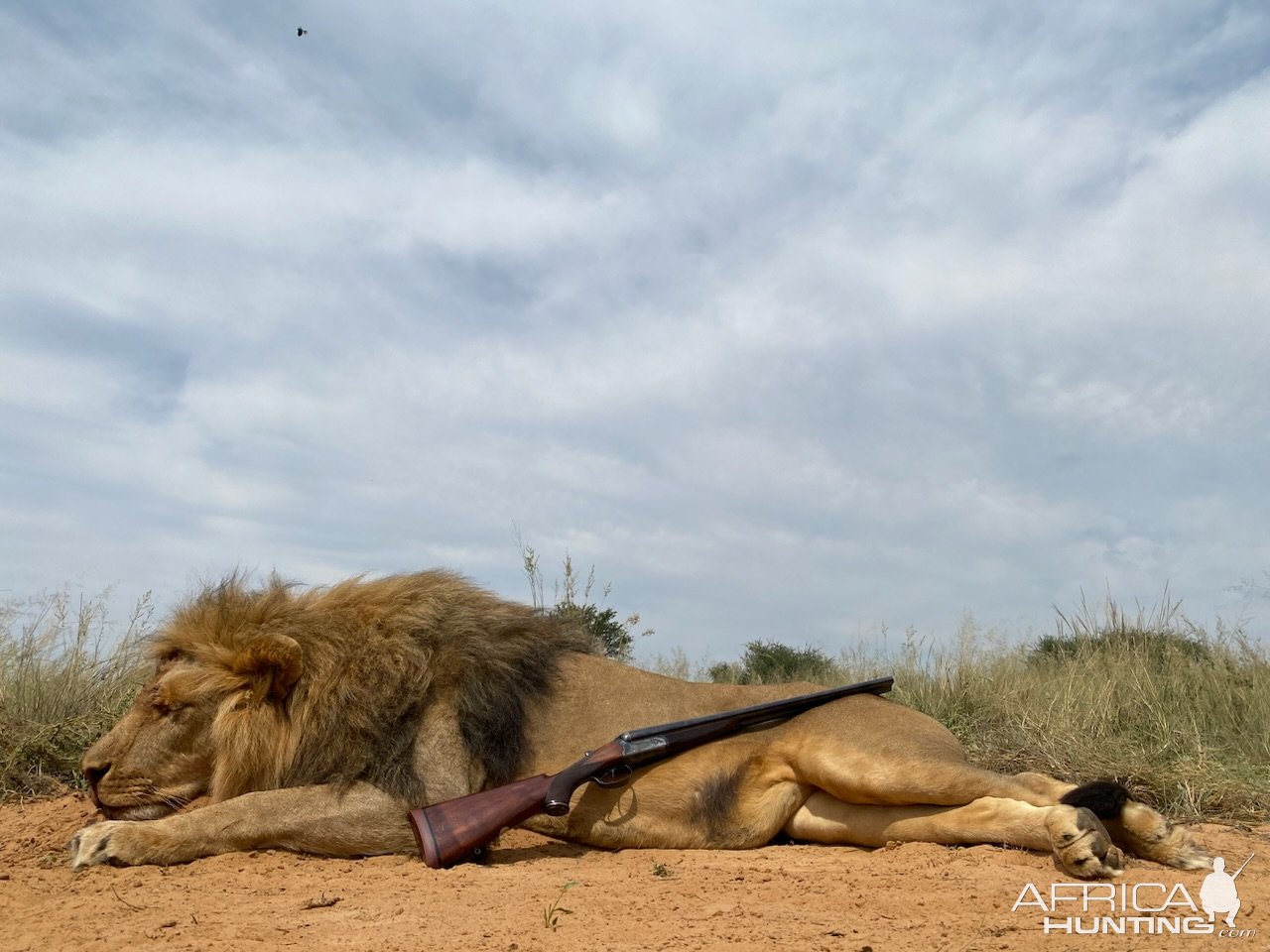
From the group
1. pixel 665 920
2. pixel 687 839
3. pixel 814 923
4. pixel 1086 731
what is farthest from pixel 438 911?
pixel 1086 731

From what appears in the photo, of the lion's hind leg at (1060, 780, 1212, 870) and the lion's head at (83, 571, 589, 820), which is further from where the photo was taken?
the lion's head at (83, 571, 589, 820)

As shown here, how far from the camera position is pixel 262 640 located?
5.15 metres

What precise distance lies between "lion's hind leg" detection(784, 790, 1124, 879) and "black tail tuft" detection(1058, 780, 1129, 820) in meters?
0.08

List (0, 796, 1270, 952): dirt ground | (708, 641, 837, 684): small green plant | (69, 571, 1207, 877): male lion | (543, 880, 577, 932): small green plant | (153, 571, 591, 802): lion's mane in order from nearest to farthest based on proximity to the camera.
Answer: (0, 796, 1270, 952): dirt ground
(543, 880, 577, 932): small green plant
(69, 571, 1207, 877): male lion
(153, 571, 591, 802): lion's mane
(708, 641, 837, 684): small green plant

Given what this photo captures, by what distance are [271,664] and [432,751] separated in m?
0.92

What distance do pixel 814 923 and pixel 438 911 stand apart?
135 centimetres

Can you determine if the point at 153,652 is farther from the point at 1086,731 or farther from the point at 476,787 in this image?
the point at 1086,731

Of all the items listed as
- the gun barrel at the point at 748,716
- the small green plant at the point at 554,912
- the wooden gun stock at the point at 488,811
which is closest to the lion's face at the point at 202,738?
the wooden gun stock at the point at 488,811

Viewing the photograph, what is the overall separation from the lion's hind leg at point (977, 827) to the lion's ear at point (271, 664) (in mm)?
2659

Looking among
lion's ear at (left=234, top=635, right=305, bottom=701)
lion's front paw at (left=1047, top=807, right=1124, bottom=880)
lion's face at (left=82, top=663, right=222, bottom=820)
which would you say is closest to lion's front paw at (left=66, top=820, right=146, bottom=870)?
→ lion's face at (left=82, top=663, right=222, bottom=820)

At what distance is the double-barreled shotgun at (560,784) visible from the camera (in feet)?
15.1

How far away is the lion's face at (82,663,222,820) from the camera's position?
510 centimetres

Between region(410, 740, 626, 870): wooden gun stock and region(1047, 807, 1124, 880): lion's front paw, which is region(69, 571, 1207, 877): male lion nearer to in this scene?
region(410, 740, 626, 870): wooden gun stock

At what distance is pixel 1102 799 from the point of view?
14.3 ft
